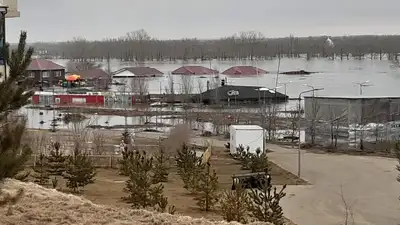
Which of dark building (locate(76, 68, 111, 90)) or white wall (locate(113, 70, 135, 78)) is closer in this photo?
dark building (locate(76, 68, 111, 90))

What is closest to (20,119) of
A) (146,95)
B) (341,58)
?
(146,95)

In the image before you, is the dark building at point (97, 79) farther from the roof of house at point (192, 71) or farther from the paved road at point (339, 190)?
the paved road at point (339, 190)

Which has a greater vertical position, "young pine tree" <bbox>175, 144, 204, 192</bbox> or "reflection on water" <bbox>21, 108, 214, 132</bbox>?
"young pine tree" <bbox>175, 144, 204, 192</bbox>

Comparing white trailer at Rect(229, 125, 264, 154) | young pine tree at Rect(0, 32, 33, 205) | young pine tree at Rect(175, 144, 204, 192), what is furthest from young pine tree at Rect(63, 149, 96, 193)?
white trailer at Rect(229, 125, 264, 154)

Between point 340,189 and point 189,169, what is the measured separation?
13.2 feet

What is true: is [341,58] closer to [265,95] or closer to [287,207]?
[265,95]

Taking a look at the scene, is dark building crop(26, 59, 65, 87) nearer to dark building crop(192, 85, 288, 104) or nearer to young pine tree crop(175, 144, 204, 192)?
dark building crop(192, 85, 288, 104)

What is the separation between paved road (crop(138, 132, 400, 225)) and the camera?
12234 mm

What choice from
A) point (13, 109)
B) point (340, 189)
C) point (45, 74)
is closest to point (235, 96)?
point (45, 74)

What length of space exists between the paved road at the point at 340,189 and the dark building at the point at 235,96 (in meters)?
22.0

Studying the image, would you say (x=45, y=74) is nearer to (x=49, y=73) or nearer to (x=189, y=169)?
(x=49, y=73)

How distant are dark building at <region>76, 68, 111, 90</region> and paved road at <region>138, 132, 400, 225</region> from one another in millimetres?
37680

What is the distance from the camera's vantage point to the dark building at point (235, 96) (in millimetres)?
45938

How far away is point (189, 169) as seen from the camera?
1459 centimetres
